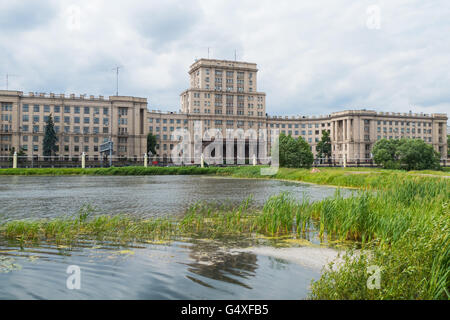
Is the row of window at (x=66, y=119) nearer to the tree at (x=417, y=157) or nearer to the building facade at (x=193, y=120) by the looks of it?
the building facade at (x=193, y=120)

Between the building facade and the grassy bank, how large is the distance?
8170 centimetres

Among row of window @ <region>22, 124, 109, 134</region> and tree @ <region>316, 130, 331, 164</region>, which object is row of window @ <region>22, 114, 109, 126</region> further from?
tree @ <region>316, 130, 331, 164</region>

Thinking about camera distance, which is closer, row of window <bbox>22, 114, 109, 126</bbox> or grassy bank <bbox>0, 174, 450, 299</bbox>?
grassy bank <bbox>0, 174, 450, 299</bbox>

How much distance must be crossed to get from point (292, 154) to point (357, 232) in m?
46.6

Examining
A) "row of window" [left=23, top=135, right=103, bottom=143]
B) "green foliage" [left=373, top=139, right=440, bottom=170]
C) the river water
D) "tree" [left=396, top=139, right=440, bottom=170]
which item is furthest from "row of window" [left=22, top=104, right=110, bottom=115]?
the river water

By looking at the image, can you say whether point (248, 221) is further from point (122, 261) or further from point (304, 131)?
point (304, 131)

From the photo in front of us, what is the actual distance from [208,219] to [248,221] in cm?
136

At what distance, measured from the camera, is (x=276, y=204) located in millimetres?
10891

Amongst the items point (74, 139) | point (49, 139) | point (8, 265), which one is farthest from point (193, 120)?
point (8, 265)

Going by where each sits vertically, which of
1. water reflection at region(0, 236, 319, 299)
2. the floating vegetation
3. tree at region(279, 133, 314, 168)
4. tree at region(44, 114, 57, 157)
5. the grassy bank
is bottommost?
water reflection at region(0, 236, 319, 299)

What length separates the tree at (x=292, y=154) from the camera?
55.1 m

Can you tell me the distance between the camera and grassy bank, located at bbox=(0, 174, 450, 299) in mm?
5109

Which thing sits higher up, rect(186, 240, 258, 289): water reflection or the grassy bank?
the grassy bank

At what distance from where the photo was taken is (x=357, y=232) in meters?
9.20
